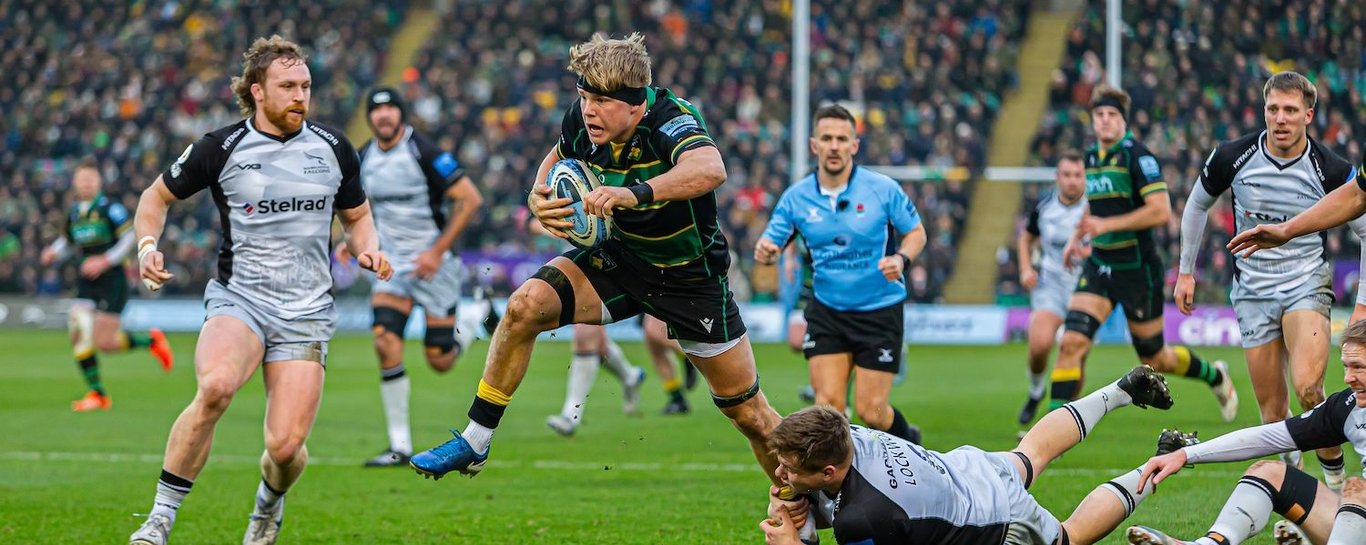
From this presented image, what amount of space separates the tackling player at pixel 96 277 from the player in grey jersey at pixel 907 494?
11.5 meters

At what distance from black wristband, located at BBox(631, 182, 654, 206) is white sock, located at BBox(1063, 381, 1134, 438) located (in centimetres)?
229

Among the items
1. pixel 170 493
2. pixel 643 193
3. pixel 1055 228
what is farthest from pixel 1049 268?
pixel 170 493

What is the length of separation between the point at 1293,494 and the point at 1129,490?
26.1 inches

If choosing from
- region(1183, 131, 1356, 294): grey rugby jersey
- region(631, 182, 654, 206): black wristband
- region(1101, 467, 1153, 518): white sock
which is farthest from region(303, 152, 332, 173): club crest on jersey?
region(1183, 131, 1356, 294): grey rugby jersey

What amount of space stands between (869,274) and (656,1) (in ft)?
81.1

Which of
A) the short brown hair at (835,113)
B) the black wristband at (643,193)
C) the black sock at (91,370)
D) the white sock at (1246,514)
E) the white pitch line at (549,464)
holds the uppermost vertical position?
the short brown hair at (835,113)

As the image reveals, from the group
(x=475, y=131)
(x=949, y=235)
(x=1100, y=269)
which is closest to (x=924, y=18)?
(x=949, y=235)

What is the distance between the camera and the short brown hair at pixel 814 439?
548 cm

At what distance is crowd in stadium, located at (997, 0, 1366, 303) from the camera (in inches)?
576

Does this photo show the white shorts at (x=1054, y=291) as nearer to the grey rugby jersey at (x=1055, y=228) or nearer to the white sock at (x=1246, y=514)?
the grey rugby jersey at (x=1055, y=228)

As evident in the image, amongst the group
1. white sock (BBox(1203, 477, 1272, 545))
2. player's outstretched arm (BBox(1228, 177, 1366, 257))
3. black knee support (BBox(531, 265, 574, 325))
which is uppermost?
player's outstretched arm (BBox(1228, 177, 1366, 257))

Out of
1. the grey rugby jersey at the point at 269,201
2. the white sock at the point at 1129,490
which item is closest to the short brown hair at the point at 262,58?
the grey rugby jersey at the point at 269,201

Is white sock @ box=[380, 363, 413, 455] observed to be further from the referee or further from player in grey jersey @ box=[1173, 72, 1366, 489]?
player in grey jersey @ box=[1173, 72, 1366, 489]

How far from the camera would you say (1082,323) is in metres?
11.8
